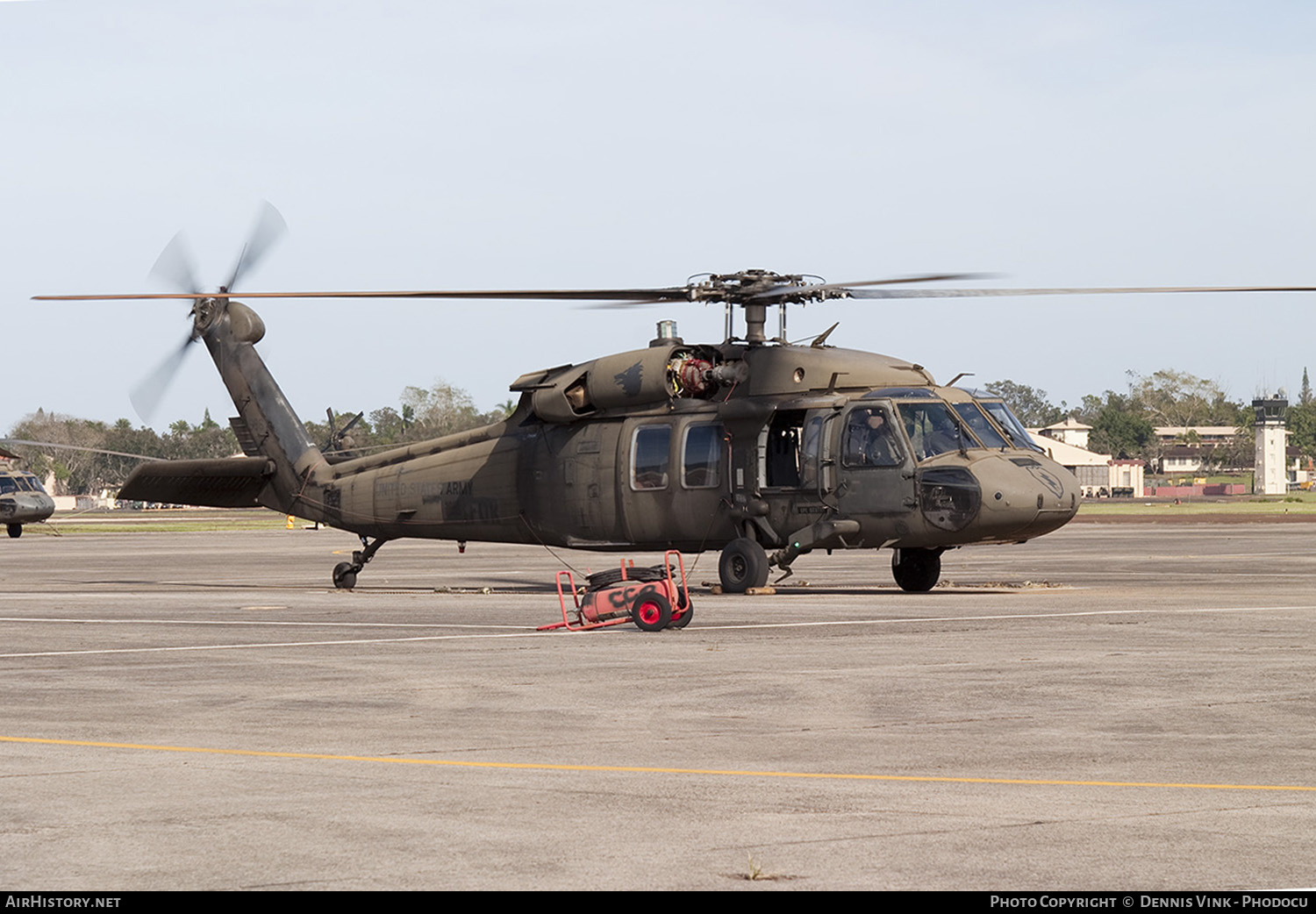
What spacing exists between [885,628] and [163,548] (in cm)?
4065

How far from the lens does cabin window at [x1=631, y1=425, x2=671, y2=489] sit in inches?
1035

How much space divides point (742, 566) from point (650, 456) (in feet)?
8.65

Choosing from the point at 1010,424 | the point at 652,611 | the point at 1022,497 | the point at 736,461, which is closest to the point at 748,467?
the point at 736,461

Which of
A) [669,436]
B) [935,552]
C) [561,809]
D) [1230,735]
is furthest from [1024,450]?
[561,809]

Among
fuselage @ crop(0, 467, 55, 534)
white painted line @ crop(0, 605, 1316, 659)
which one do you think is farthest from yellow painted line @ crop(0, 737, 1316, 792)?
fuselage @ crop(0, 467, 55, 534)

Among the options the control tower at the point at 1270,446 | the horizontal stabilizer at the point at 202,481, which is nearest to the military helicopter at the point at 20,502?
the horizontal stabilizer at the point at 202,481

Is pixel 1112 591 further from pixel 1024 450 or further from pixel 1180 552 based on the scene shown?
pixel 1180 552

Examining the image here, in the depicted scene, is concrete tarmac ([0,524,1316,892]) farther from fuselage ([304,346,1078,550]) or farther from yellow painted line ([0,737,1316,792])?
fuselage ([304,346,1078,550])

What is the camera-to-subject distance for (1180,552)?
3956 cm

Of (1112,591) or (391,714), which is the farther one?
(1112,591)

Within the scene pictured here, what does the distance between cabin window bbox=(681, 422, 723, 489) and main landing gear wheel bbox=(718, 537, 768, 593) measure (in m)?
1.21

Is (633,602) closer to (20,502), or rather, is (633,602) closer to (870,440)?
(870,440)

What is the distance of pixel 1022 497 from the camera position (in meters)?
23.1

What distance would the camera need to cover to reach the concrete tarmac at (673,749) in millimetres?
6812
